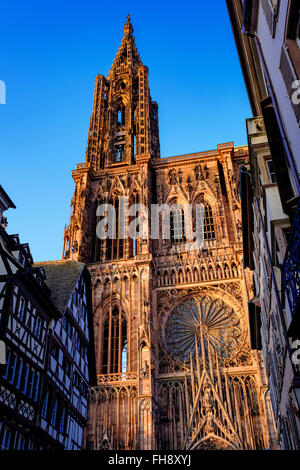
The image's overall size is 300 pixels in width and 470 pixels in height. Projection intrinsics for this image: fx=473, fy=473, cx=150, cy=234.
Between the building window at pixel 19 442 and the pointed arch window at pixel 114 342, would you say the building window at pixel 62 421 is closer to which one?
the building window at pixel 19 442

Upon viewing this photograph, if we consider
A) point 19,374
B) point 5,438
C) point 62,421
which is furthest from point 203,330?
point 5,438

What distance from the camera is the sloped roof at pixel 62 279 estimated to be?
18141mm

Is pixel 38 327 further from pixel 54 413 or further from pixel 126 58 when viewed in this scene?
pixel 126 58

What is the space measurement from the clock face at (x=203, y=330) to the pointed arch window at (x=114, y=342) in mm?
2997

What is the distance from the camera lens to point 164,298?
32.9 metres

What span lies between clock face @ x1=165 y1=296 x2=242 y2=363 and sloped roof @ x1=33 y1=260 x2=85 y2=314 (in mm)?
12348

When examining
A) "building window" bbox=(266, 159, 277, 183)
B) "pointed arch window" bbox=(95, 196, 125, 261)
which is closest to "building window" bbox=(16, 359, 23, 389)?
"building window" bbox=(266, 159, 277, 183)

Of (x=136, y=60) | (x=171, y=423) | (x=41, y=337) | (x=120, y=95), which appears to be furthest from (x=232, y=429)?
(x=136, y=60)

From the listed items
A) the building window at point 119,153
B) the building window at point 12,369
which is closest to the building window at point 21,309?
the building window at point 12,369

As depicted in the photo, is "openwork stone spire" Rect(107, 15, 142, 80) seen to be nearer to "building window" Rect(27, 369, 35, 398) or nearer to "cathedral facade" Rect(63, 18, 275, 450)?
"cathedral facade" Rect(63, 18, 275, 450)

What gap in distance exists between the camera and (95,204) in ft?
127

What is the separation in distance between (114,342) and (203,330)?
19.5ft

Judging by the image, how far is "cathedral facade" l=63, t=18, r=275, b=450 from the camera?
27.0 meters
